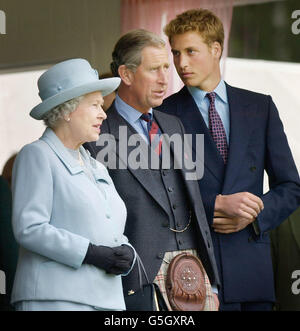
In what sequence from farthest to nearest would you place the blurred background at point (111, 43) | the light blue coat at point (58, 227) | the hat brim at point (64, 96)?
the blurred background at point (111, 43) → the hat brim at point (64, 96) → the light blue coat at point (58, 227)

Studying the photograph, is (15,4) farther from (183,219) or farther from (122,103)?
(183,219)

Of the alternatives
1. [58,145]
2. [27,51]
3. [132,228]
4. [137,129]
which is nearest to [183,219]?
[132,228]

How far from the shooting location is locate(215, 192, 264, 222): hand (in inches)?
176

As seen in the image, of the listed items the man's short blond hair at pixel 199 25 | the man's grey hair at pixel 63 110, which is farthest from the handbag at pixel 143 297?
the man's short blond hair at pixel 199 25

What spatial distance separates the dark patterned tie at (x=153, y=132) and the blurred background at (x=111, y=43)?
1.02 feet

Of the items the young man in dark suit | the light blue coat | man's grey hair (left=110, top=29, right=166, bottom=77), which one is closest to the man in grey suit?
man's grey hair (left=110, top=29, right=166, bottom=77)

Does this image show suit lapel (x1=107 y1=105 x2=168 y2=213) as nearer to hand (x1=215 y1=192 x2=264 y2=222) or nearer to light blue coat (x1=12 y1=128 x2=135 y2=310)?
light blue coat (x1=12 y1=128 x2=135 y2=310)

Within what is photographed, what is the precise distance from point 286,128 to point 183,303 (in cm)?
131

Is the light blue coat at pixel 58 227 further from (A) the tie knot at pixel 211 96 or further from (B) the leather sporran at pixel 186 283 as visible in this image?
(A) the tie knot at pixel 211 96

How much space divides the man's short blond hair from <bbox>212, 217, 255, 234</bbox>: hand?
1.03m

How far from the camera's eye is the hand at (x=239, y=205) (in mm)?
4461

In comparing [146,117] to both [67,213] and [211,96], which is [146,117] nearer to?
[211,96]

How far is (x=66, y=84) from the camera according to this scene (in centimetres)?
377

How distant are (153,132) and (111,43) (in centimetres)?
60
